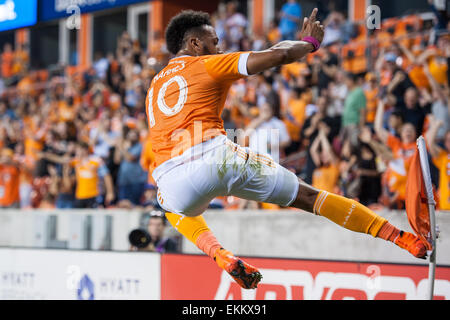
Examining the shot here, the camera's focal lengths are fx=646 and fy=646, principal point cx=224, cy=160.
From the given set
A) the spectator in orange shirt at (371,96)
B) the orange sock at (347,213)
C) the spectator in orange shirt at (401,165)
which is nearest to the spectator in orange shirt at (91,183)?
the spectator in orange shirt at (371,96)

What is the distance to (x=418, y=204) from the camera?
14.7 feet

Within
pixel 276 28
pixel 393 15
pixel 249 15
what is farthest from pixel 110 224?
pixel 249 15

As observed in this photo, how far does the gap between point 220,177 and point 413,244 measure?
1366 millimetres

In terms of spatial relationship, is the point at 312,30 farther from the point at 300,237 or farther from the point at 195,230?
the point at 300,237

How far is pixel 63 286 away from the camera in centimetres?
702

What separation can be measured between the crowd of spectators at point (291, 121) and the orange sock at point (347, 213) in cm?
266

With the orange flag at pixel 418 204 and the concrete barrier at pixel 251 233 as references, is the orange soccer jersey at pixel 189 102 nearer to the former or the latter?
the orange flag at pixel 418 204

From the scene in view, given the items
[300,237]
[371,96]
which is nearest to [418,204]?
[300,237]

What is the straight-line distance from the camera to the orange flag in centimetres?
441

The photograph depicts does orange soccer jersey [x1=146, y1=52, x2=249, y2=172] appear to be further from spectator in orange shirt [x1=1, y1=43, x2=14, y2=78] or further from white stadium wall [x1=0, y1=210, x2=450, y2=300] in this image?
spectator in orange shirt [x1=1, y1=43, x2=14, y2=78]

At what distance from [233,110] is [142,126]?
1.51m

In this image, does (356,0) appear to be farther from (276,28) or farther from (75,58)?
(75,58)

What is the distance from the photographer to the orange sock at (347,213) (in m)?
4.43

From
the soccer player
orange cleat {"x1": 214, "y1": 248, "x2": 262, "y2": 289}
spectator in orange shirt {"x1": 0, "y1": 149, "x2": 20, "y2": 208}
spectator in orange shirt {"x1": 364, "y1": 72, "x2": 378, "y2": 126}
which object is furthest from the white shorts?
spectator in orange shirt {"x1": 0, "y1": 149, "x2": 20, "y2": 208}
